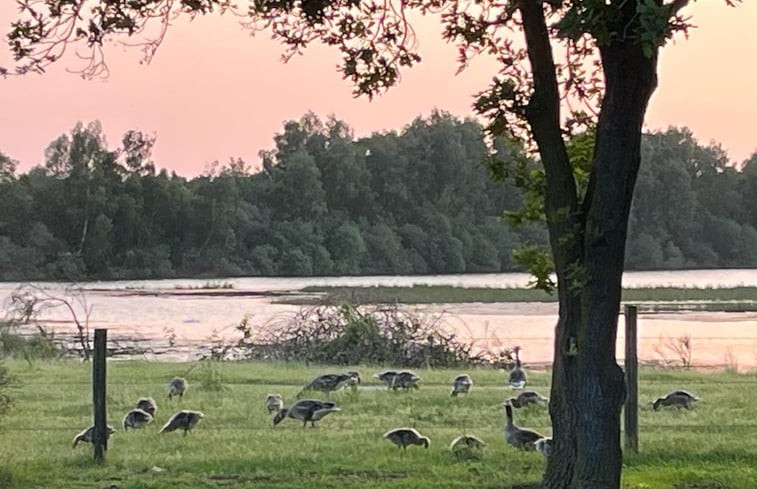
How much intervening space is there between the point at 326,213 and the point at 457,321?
43.9 meters

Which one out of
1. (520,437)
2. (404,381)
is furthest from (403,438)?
(404,381)

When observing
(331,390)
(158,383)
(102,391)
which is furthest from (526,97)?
(158,383)

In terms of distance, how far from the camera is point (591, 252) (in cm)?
859

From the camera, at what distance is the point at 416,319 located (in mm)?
25422

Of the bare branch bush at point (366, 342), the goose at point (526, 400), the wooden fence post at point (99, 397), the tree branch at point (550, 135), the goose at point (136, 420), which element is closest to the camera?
the tree branch at point (550, 135)

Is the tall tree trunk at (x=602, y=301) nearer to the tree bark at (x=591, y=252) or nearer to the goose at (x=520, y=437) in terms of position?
the tree bark at (x=591, y=252)

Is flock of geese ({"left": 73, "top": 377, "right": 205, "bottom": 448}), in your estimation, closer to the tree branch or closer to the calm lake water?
the tree branch

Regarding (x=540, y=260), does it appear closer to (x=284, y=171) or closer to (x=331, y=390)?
(x=331, y=390)

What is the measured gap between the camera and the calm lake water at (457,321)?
2730 cm

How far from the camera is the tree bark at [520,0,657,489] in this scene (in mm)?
8453

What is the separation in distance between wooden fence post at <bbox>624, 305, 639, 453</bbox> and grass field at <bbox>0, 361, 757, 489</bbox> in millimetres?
223

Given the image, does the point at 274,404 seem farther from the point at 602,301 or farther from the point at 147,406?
the point at 602,301

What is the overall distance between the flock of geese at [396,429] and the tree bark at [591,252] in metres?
0.69

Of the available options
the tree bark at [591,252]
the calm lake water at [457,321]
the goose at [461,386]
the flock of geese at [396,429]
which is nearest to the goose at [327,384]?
the flock of geese at [396,429]
